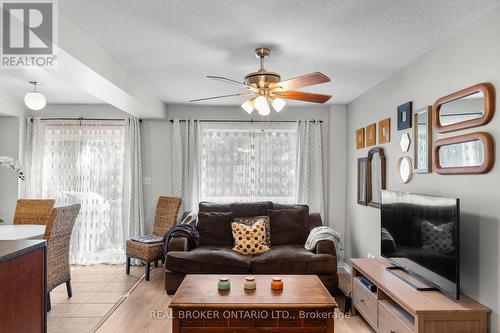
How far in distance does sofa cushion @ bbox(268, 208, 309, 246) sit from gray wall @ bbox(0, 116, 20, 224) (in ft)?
12.3

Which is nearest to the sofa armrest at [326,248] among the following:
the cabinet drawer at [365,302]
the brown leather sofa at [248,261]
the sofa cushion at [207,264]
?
the brown leather sofa at [248,261]

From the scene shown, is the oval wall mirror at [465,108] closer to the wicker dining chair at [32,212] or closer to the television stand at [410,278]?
the television stand at [410,278]

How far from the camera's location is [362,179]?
4406 millimetres

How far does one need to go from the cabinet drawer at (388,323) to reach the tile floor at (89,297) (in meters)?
2.48

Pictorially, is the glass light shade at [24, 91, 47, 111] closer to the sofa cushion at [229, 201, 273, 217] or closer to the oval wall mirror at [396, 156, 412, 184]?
the sofa cushion at [229, 201, 273, 217]

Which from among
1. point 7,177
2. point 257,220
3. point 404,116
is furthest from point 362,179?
point 7,177

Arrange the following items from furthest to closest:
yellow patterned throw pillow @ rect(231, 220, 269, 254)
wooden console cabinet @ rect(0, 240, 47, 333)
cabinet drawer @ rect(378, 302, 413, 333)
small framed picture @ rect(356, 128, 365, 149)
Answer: small framed picture @ rect(356, 128, 365, 149), yellow patterned throw pillow @ rect(231, 220, 269, 254), cabinet drawer @ rect(378, 302, 413, 333), wooden console cabinet @ rect(0, 240, 47, 333)

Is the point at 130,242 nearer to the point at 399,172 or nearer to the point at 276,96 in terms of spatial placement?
the point at 276,96

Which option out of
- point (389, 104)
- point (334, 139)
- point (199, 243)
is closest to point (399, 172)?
point (389, 104)

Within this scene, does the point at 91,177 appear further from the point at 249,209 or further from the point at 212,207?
the point at 249,209

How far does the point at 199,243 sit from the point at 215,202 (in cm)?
84

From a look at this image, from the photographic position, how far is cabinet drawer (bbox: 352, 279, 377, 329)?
285 centimetres

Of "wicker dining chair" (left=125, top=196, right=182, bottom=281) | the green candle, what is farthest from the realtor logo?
"wicker dining chair" (left=125, top=196, right=182, bottom=281)

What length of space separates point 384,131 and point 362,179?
0.88 m
